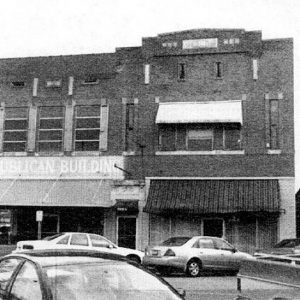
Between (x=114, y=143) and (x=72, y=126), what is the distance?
2.41 meters

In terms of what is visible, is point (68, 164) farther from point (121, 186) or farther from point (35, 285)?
point (35, 285)

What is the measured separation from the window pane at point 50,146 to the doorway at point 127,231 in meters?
4.84

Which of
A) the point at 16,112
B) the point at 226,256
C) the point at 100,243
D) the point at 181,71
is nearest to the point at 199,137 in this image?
the point at 181,71

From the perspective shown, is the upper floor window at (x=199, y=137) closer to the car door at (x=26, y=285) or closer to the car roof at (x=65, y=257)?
the car roof at (x=65, y=257)

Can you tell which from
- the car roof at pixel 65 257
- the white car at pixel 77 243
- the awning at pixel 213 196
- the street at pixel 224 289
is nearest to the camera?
the car roof at pixel 65 257

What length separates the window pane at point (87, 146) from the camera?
28828 mm

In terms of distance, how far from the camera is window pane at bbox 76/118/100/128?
28891 mm

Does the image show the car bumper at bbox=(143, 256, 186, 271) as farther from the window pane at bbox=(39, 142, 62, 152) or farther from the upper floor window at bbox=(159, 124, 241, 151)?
the window pane at bbox=(39, 142, 62, 152)

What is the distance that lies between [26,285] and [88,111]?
23651 millimetres

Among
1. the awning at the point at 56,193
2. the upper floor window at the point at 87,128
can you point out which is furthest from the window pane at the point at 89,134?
the awning at the point at 56,193

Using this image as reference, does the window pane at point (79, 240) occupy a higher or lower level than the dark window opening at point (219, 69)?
lower

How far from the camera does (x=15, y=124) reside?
29.8 meters

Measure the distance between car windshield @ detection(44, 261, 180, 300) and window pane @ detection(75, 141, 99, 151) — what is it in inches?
902

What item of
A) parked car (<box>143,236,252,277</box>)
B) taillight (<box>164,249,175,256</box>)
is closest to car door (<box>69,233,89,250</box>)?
→ parked car (<box>143,236,252,277</box>)
